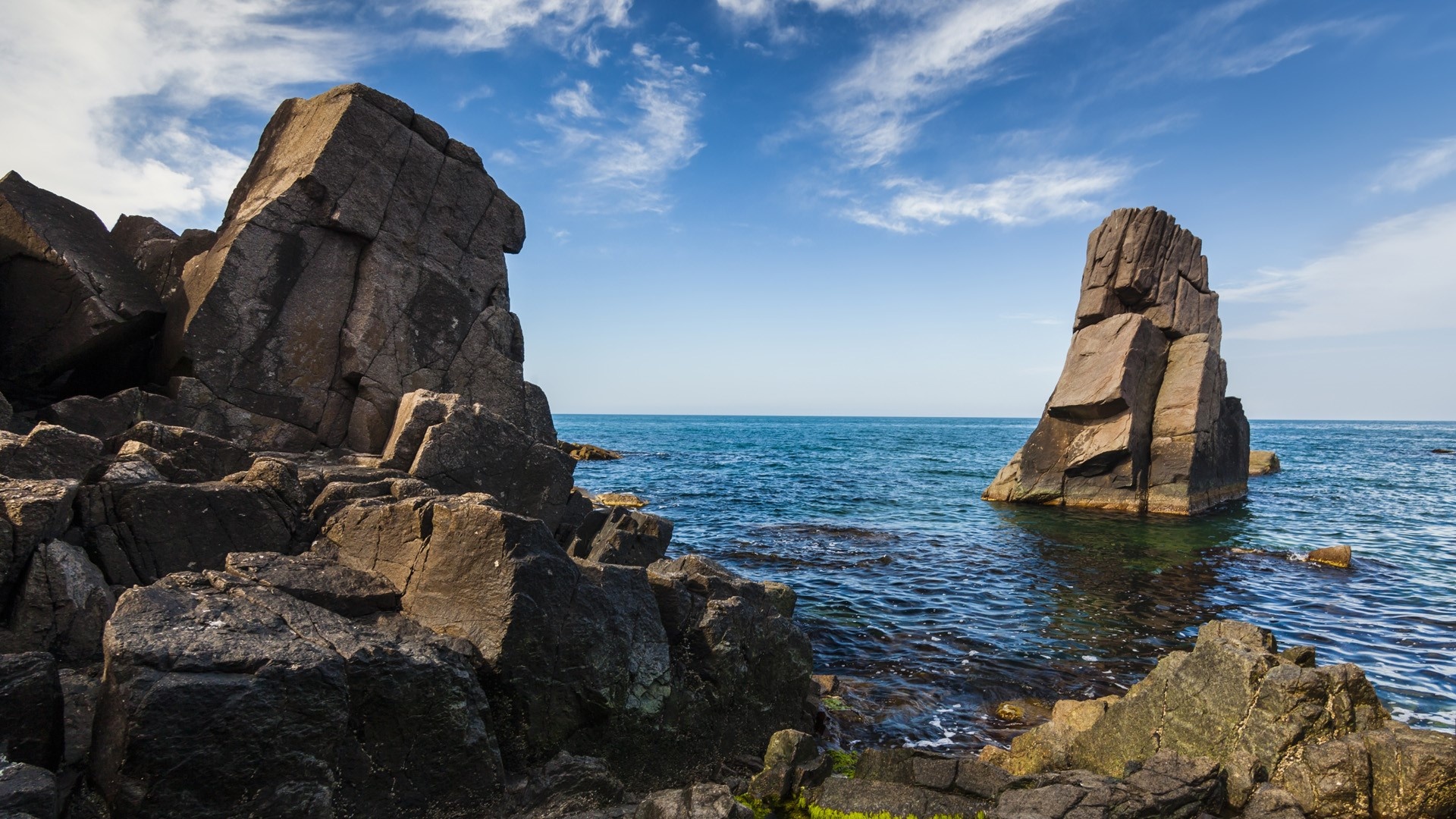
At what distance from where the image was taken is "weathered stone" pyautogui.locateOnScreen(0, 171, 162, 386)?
13.3m

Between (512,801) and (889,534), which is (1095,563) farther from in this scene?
(512,801)

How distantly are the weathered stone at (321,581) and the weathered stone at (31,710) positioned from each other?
2012 mm

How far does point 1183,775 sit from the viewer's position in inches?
337

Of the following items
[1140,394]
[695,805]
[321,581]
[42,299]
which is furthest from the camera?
[1140,394]

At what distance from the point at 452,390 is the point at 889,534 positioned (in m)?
20.4

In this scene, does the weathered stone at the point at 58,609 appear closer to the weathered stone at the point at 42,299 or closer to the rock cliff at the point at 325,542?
the rock cliff at the point at 325,542

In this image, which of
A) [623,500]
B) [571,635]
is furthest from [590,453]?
[571,635]

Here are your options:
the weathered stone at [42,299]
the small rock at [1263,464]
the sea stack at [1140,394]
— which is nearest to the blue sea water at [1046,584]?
the sea stack at [1140,394]

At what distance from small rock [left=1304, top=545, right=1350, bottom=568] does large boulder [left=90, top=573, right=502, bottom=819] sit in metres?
29.4

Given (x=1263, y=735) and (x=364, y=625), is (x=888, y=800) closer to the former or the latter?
(x=1263, y=735)

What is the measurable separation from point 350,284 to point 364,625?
33.6 feet

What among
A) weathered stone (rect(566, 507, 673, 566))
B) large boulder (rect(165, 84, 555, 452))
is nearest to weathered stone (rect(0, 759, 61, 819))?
weathered stone (rect(566, 507, 673, 566))

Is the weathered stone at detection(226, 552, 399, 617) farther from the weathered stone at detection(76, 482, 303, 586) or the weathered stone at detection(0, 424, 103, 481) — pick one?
the weathered stone at detection(0, 424, 103, 481)

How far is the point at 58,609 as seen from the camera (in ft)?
23.6
